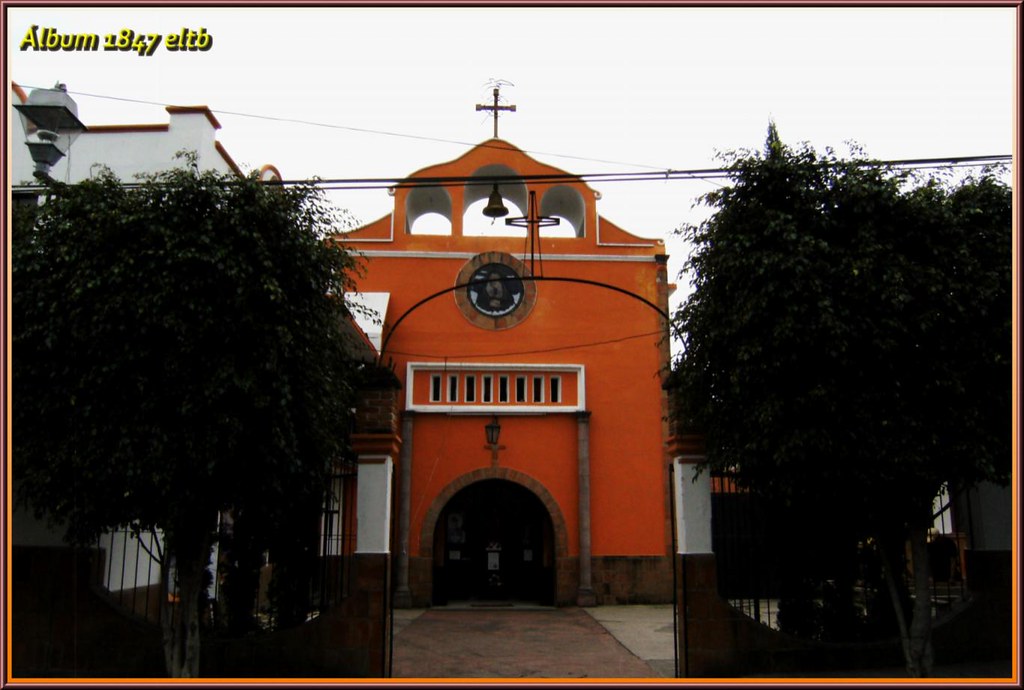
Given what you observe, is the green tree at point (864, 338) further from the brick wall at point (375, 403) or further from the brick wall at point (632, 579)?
the brick wall at point (632, 579)

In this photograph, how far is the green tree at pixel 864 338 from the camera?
768cm

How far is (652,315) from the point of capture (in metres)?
19.6

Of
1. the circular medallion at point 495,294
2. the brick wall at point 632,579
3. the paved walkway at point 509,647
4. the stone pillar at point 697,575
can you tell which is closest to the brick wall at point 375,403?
the paved walkway at point 509,647

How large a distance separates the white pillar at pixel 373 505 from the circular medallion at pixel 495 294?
9918mm

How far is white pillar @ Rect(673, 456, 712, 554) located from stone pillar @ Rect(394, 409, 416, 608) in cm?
930

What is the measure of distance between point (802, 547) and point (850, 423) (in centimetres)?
312

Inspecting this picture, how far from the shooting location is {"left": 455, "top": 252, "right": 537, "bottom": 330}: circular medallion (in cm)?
1922

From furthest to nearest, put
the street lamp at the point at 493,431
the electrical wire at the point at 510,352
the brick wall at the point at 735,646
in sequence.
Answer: the electrical wire at the point at 510,352, the street lamp at the point at 493,431, the brick wall at the point at 735,646

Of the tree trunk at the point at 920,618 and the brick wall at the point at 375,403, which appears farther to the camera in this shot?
the brick wall at the point at 375,403

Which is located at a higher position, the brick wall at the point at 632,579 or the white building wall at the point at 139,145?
the white building wall at the point at 139,145

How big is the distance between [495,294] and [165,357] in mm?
12305

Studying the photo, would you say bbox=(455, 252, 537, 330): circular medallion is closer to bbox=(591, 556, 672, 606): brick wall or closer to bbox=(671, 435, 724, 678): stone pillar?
bbox=(591, 556, 672, 606): brick wall

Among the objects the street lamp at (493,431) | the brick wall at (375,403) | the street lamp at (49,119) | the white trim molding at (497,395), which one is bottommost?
the brick wall at (375,403)

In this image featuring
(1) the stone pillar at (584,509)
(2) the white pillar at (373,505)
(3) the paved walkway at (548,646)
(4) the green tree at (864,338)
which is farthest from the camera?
(1) the stone pillar at (584,509)
